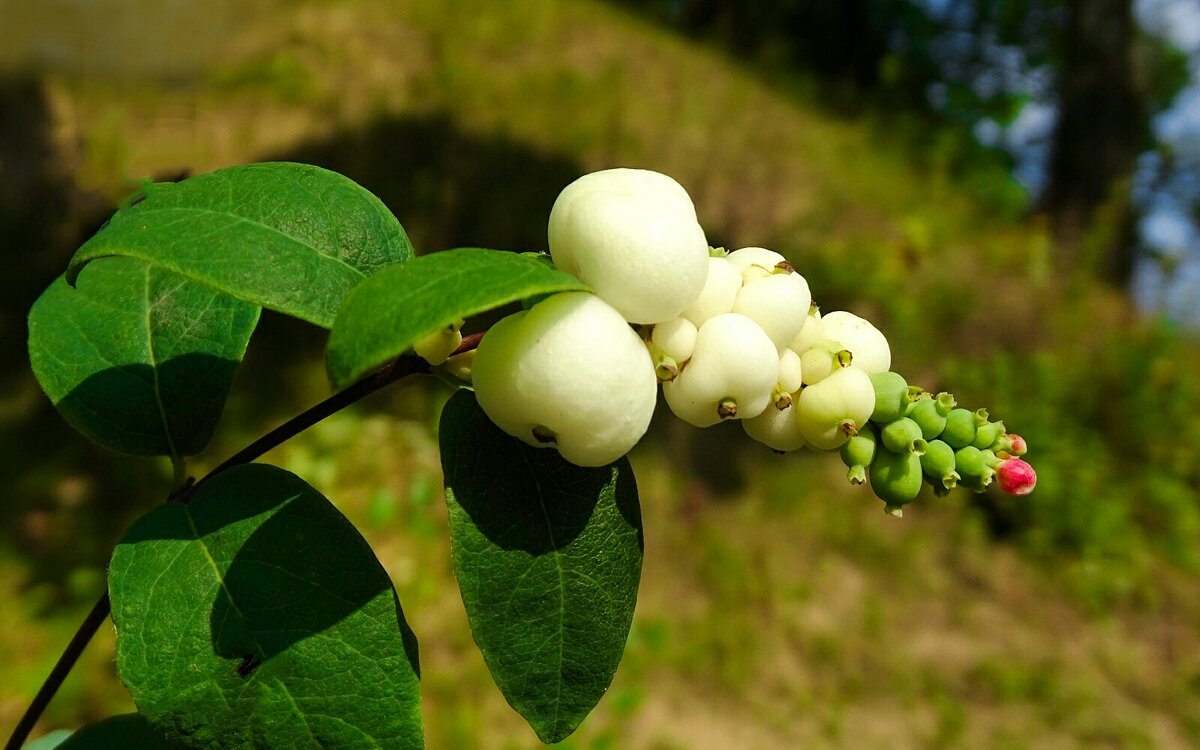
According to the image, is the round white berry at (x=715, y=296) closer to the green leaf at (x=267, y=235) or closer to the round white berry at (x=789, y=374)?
the round white berry at (x=789, y=374)

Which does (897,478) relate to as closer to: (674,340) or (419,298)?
(674,340)

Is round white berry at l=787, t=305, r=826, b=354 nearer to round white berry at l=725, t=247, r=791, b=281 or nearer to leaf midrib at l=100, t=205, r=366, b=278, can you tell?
round white berry at l=725, t=247, r=791, b=281

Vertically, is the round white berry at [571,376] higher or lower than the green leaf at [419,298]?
lower

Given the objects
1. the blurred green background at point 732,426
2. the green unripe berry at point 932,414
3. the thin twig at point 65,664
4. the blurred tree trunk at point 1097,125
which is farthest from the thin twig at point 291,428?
the blurred tree trunk at point 1097,125

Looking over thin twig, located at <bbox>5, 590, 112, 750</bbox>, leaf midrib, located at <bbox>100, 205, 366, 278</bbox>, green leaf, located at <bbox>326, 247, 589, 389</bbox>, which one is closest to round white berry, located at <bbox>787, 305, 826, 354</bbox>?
green leaf, located at <bbox>326, 247, 589, 389</bbox>

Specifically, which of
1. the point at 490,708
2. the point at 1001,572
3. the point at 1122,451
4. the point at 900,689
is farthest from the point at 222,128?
the point at 1122,451

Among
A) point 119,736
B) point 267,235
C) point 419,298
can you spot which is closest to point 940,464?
point 419,298

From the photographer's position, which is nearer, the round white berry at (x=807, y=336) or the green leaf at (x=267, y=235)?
the green leaf at (x=267, y=235)
